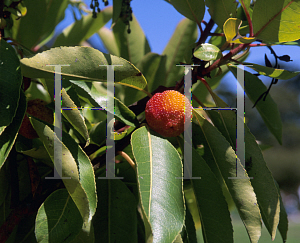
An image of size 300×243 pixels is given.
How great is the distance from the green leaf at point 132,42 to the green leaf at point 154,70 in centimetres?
19

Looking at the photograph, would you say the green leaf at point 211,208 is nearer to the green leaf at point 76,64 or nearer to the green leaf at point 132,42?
the green leaf at point 76,64

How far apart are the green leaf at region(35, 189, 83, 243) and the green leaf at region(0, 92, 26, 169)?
0.14 m

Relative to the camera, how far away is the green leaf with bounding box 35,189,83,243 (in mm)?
577

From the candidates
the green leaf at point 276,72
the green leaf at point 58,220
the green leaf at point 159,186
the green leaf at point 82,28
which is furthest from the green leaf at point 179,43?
the green leaf at point 58,220

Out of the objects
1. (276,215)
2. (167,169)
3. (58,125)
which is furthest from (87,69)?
(276,215)

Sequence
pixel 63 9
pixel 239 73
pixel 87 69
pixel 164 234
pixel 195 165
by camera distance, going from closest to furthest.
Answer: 1. pixel 164 234
2. pixel 87 69
3. pixel 195 165
4. pixel 239 73
5. pixel 63 9

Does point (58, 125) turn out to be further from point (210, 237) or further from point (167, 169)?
point (210, 237)

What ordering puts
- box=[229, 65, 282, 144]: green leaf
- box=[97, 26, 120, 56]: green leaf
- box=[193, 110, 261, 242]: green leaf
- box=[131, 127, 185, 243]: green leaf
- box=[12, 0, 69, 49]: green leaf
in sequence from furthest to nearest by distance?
box=[97, 26, 120, 56]: green leaf < box=[12, 0, 69, 49]: green leaf < box=[229, 65, 282, 144]: green leaf < box=[193, 110, 261, 242]: green leaf < box=[131, 127, 185, 243]: green leaf

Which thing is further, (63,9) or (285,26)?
(63,9)

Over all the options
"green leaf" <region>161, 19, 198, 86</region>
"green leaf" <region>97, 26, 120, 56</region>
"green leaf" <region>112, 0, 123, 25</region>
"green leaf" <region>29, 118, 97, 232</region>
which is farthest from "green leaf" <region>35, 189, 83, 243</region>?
"green leaf" <region>97, 26, 120, 56</region>

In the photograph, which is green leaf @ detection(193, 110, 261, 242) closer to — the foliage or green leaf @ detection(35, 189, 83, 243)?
the foliage

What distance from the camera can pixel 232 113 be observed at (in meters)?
0.73

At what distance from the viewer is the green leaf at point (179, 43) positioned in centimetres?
113

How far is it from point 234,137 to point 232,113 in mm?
62
